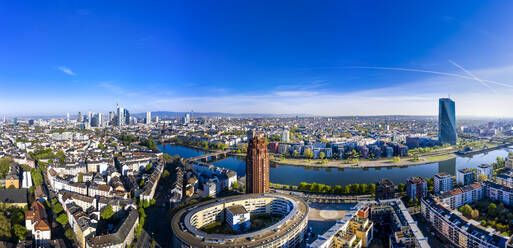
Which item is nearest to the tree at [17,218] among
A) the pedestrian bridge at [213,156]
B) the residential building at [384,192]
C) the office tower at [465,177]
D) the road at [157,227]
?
the road at [157,227]

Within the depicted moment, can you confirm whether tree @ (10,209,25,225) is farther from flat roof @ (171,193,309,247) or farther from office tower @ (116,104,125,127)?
office tower @ (116,104,125,127)

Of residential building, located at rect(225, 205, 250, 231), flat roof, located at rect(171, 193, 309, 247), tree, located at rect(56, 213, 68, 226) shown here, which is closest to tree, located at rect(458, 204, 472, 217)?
flat roof, located at rect(171, 193, 309, 247)

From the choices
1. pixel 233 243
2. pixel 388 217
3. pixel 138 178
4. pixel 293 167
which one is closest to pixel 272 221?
pixel 233 243

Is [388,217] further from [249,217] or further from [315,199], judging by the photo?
[249,217]

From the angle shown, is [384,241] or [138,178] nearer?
[384,241]

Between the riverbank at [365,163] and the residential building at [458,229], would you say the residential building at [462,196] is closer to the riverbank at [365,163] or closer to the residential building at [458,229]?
the residential building at [458,229]

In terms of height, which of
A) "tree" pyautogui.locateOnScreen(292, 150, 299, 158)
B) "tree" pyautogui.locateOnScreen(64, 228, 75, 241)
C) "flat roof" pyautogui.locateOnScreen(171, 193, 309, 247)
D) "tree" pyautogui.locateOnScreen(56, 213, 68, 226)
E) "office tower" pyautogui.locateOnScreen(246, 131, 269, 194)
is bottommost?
"tree" pyautogui.locateOnScreen(64, 228, 75, 241)
